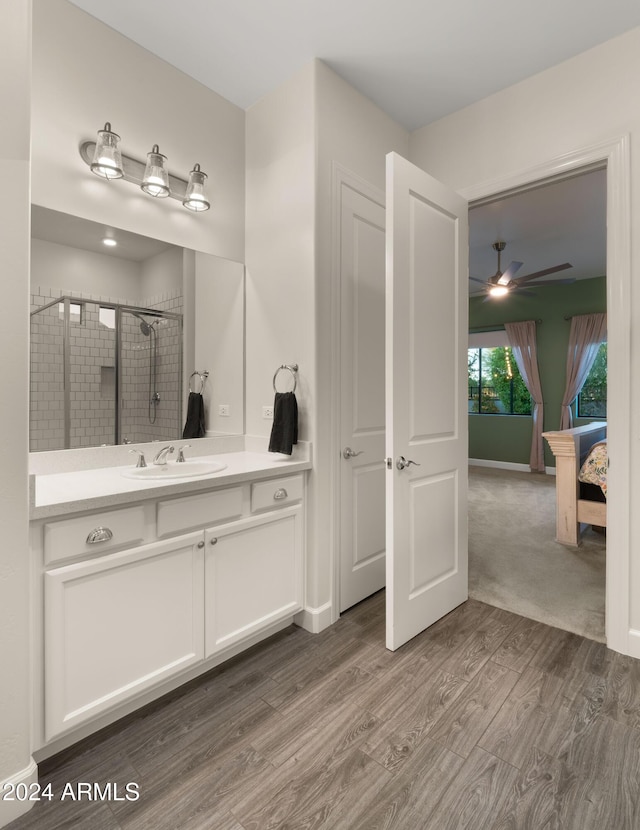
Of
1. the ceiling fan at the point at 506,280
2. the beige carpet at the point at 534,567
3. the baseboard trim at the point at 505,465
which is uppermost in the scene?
the ceiling fan at the point at 506,280

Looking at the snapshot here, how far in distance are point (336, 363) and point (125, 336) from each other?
1056mm

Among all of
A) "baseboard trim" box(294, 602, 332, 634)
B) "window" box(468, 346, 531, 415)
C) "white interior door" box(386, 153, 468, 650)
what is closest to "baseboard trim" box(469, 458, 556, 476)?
"window" box(468, 346, 531, 415)

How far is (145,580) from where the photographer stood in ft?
5.36

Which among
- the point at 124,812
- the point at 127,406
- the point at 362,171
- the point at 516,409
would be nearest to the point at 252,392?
the point at 127,406

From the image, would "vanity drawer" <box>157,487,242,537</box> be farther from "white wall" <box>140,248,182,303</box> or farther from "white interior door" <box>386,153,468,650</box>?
"white wall" <box>140,248,182,303</box>

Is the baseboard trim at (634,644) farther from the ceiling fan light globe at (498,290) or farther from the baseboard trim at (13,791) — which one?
the ceiling fan light globe at (498,290)

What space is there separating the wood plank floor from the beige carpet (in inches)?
14.5

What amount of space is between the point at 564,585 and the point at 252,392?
91.8 inches

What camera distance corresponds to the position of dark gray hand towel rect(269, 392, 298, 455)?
2240 millimetres

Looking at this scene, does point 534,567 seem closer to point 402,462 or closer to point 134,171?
point 402,462

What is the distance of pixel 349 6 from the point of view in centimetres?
194

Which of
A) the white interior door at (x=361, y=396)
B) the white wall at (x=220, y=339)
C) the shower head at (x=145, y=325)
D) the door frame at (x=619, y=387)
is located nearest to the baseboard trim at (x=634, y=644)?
the door frame at (x=619, y=387)

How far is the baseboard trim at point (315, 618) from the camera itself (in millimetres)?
2271

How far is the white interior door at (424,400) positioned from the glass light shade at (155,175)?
42.6 inches
